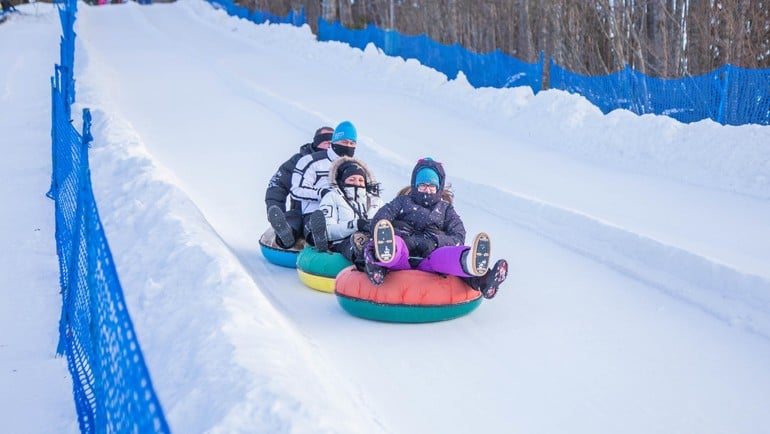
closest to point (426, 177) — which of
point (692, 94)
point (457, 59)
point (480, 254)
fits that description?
point (480, 254)

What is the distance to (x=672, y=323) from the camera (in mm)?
5457

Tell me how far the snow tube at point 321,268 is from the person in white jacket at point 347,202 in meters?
0.13

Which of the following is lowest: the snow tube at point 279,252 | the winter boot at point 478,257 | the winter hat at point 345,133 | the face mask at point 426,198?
the snow tube at point 279,252

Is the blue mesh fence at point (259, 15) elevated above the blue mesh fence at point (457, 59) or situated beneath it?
elevated above

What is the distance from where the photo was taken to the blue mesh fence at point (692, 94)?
10.3 meters

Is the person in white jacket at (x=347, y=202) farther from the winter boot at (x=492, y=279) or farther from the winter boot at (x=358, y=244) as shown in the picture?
the winter boot at (x=492, y=279)

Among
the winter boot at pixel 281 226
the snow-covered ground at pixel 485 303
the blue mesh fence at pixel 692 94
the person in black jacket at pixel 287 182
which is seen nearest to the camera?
the snow-covered ground at pixel 485 303

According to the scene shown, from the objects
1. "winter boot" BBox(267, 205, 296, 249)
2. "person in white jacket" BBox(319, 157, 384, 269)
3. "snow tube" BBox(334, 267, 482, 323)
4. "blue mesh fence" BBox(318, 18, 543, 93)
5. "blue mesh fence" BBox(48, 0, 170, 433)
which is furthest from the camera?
"blue mesh fence" BBox(318, 18, 543, 93)

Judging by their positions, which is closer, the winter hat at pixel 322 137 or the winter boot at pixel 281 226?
the winter boot at pixel 281 226

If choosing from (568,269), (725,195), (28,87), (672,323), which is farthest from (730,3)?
(28,87)

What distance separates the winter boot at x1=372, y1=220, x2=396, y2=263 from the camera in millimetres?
5352

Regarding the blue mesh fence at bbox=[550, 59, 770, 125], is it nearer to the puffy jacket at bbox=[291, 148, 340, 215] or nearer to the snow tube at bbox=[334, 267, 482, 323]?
the puffy jacket at bbox=[291, 148, 340, 215]

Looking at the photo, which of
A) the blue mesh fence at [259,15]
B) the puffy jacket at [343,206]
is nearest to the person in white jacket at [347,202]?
the puffy jacket at [343,206]

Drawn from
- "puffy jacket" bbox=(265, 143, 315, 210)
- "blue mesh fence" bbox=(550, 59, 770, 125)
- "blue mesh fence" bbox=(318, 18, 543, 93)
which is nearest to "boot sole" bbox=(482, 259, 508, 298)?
"puffy jacket" bbox=(265, 143, 315, 210)
